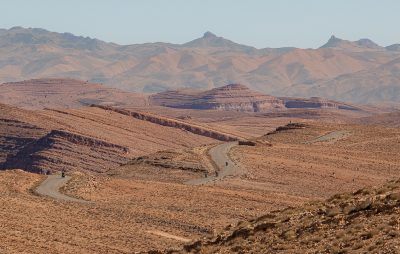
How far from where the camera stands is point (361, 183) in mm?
82188

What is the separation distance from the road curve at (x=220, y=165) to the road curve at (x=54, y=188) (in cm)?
1200

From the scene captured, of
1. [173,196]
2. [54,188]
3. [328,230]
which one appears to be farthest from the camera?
[54,188]

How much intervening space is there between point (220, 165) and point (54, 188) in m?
26.4

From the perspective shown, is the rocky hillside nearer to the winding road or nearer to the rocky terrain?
the winding road

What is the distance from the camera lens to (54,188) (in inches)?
2611

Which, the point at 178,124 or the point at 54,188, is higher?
the point at 54,188

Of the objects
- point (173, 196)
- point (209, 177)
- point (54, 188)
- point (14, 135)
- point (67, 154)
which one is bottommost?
point (67, 154)

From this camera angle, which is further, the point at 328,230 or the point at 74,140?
the point at 74,140

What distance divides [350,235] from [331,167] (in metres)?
65.1

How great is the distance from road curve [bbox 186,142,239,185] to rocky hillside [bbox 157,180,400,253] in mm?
43714

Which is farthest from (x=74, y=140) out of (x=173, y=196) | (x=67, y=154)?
(x=173, y=196)

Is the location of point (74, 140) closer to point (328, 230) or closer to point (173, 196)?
point (173, 196)

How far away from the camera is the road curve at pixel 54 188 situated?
2428 inches

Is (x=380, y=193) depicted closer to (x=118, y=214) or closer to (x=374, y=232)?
(x=374, y=232)
